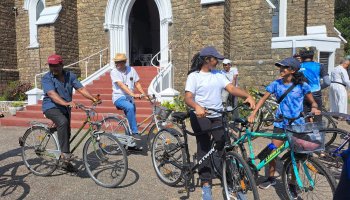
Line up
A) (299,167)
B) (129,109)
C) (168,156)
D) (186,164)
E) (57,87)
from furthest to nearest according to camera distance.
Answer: (129,109)
(57,87)
(168,156)
(186,164)
(299,167)

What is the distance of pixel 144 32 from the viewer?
56.5 ft

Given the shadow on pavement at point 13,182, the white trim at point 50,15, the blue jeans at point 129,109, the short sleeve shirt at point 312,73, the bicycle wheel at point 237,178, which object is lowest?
the shadow on pavement at point 13,182

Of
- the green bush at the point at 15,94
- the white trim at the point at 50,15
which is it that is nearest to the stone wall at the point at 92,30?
the white trim at the point at 50,15

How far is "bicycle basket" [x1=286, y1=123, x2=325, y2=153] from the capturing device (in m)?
2.94

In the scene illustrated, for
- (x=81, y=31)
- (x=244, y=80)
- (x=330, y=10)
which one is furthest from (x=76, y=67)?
(x=330, y=10)

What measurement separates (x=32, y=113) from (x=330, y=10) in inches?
452

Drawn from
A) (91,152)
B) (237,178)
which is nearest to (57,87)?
(91,152)

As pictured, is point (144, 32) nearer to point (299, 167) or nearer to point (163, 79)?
point (163, 79)

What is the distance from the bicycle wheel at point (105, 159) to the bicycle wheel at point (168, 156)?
0.55m

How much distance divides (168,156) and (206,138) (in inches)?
31.4

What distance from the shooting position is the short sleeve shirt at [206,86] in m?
3.52

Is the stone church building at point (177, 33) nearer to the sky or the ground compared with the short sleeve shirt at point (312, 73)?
nearer to the sky

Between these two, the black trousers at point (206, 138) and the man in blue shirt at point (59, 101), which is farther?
the man in blue shirt at point (59, 101)

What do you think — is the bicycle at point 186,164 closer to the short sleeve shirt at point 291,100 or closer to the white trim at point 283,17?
the short sleeve shirt at point 291,100
